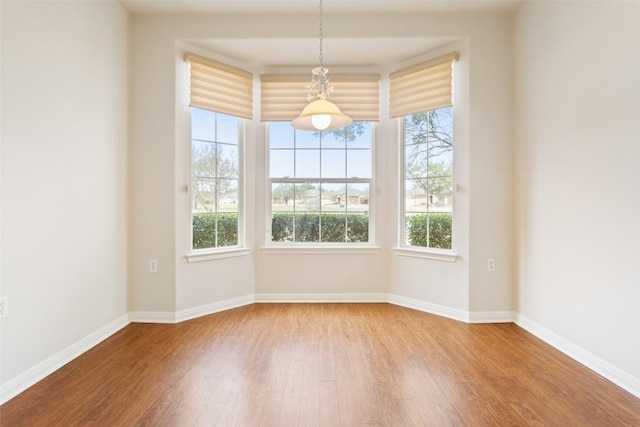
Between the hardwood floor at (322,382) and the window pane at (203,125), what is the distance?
6.42 ft

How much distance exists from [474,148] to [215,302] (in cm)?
311

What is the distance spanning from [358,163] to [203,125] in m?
1.79

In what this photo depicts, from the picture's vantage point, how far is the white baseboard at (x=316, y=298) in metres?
3.84

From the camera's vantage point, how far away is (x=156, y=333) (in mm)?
2967

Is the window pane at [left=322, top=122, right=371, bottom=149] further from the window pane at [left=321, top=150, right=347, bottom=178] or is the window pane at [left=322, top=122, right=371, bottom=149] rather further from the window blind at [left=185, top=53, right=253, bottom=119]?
the window blind at [left=185, top=53, right=253, bottom=119]

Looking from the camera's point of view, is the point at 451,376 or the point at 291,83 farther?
the point at 291,83

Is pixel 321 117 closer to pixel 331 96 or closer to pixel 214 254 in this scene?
pixel 331 96

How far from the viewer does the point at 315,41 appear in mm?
3365

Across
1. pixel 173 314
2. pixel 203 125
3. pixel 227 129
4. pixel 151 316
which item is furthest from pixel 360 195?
pixel 151 316

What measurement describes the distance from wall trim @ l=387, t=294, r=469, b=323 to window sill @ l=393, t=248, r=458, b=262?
1.62 ft

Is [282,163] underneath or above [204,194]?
above

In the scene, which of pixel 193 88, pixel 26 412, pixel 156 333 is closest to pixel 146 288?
pixel 156 333

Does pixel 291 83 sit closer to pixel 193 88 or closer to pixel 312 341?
pixel 193 88

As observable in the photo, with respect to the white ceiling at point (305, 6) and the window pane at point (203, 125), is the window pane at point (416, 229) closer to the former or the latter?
the white ceiling at point (305, 6)
